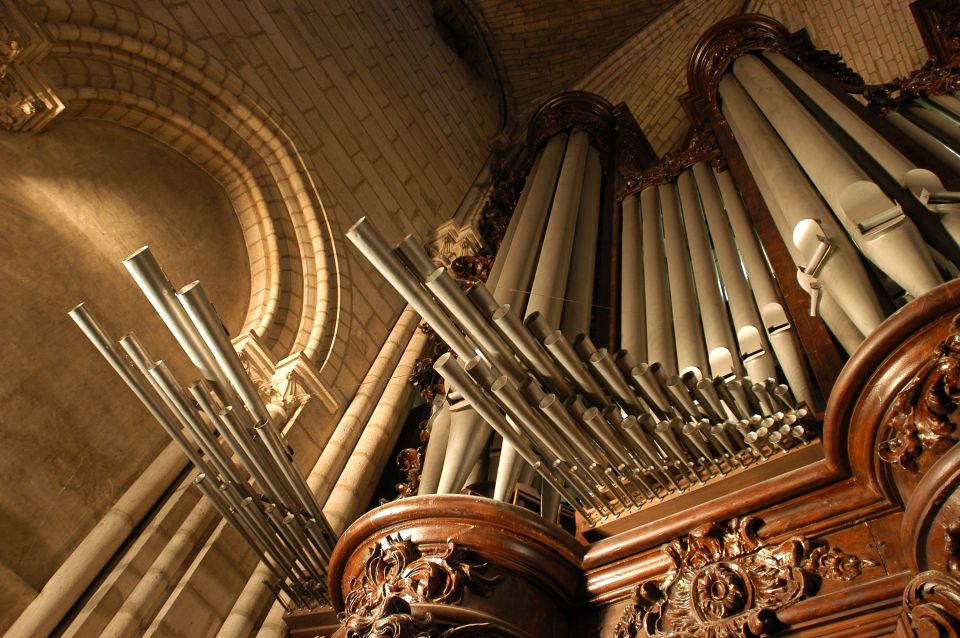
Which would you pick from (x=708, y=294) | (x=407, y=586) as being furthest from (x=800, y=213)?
(x=407, y=586)

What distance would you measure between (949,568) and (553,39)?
9368 millimetres

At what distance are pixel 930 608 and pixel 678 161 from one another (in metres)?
4.64

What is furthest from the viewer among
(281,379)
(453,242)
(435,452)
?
(453,242)

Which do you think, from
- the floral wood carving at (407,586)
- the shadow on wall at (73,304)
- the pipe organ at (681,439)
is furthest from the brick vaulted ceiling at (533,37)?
the floral wood carving at (407,586)

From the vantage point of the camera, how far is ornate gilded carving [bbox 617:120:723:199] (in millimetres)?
5754

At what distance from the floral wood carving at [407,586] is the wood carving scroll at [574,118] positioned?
571 cm

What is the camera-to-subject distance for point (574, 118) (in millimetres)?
7574

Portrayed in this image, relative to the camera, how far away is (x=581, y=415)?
2385 millimetres

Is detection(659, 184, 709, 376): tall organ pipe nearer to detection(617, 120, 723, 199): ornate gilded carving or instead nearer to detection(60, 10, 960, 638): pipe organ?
detection(60, 10, 960, 638): pipe organ

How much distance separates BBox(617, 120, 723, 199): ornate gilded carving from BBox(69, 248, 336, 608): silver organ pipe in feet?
12.2

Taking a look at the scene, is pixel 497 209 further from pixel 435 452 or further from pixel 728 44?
pixel 435 452

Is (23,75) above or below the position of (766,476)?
above

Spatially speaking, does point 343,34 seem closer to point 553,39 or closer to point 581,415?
point 553,39

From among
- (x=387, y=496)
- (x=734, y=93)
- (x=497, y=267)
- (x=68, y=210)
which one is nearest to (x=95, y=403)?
(x=68, y=210)
